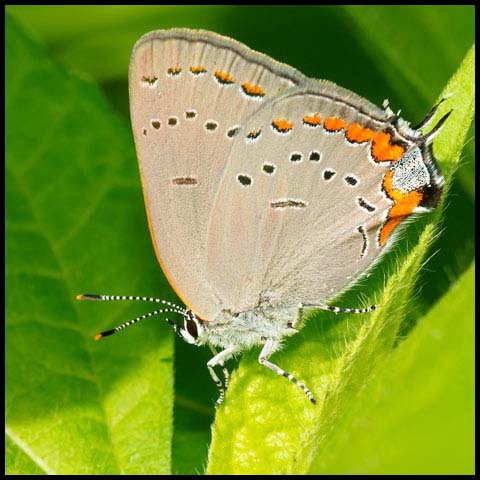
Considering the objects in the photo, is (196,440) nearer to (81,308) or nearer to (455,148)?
(81,308)

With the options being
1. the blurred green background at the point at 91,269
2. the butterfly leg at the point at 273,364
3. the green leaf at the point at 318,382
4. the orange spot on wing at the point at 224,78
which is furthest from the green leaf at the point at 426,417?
the orange spot on wing at the point at 224,78

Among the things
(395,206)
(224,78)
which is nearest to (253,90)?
(224,78)

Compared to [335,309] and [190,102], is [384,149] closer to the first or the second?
[335,309]

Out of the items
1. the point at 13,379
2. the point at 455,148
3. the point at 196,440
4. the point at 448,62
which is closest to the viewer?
the point at 455,148

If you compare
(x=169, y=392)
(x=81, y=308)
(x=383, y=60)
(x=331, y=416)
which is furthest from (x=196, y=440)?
(x=383, y=60)

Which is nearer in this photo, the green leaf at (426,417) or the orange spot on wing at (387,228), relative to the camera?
the green leaf at (426,417)

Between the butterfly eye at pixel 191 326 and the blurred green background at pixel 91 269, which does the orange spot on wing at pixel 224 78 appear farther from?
the butterfly eye at pixel 191 326
